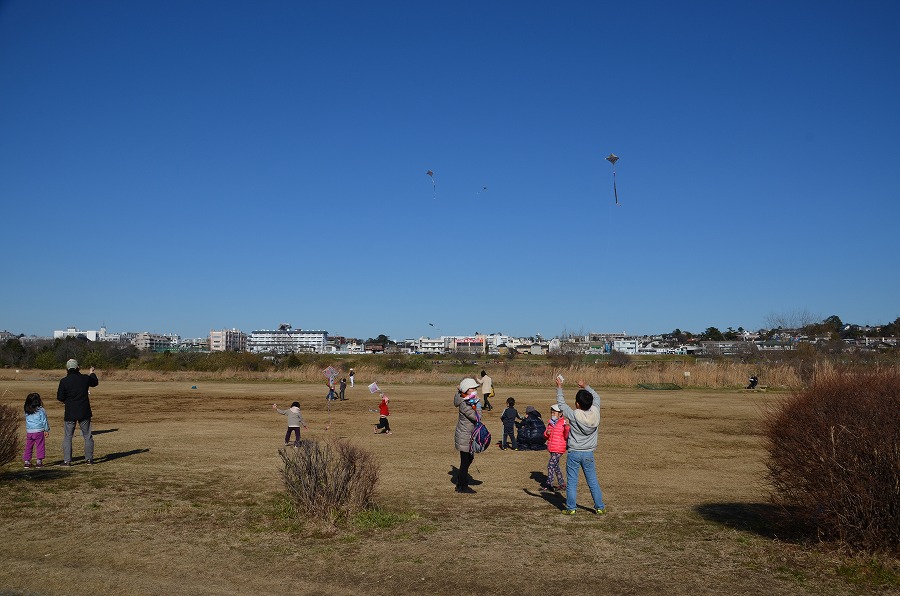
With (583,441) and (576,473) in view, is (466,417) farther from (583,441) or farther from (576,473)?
(583,441)

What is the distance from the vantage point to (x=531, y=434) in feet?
57.7

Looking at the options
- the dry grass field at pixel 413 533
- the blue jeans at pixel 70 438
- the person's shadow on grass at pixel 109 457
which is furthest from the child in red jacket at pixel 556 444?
the person's shadow on grass at pixel 109 457

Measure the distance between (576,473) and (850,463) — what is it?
3.64 m

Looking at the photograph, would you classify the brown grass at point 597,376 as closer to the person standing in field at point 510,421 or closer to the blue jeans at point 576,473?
the person standing in field at point 510,421

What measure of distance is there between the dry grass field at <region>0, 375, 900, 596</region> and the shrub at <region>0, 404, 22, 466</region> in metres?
0.42

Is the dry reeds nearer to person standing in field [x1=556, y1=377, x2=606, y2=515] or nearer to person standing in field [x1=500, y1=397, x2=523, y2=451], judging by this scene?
person standing in field [x1=500, y1=397, x2=523, y2=451]

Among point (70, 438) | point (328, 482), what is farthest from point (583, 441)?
point (70, 438)

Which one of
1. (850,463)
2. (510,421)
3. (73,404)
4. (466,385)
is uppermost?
(466,385)

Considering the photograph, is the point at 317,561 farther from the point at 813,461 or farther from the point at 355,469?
the point at 813,461

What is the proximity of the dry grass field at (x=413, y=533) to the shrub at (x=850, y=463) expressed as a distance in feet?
1.32

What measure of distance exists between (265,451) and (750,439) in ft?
44.9

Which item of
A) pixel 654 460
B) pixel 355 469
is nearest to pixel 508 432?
pixel 654 460

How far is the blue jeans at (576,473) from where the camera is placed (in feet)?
31.8

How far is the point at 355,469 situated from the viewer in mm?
9188
